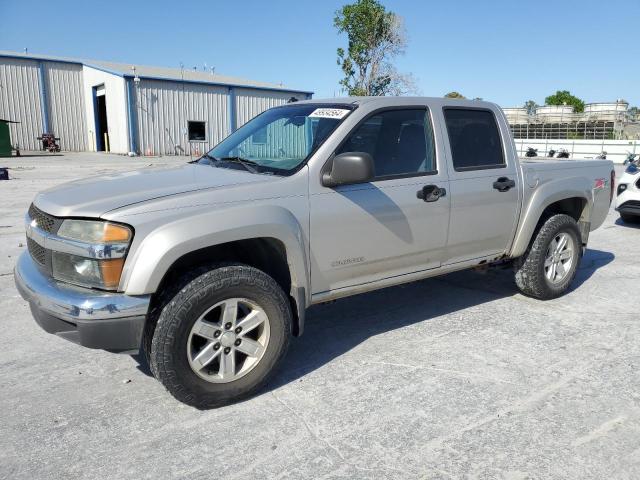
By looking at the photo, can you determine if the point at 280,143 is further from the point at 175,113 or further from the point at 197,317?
the point at 175,113

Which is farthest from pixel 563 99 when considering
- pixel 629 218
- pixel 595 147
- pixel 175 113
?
pixel 629 218

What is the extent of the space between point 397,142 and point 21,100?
32.6 metres

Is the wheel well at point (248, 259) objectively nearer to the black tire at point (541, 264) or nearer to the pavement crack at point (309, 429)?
the pavement crack at point (309, 429)

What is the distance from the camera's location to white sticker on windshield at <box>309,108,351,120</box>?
367cm

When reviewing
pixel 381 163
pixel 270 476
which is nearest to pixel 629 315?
pixel 381 163

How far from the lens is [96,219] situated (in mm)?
2791

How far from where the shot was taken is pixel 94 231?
110 inches

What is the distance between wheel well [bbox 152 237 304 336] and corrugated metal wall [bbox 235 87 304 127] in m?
29.3

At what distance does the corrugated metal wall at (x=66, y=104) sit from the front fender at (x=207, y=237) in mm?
33392

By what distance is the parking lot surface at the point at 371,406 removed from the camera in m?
2.61

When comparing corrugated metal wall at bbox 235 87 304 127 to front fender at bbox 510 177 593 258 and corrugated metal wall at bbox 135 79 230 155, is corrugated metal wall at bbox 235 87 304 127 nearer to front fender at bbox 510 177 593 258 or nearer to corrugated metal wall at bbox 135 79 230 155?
corrugated metal wall at bbox 135 79 230 155

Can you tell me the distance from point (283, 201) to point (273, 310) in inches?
26.4

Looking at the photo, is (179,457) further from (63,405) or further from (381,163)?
(381,163)

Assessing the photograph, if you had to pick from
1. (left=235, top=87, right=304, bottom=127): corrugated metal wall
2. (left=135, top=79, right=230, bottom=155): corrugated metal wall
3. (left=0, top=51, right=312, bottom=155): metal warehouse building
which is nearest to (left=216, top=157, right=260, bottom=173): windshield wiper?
(left=0, top=51, right=312, bottom=155): metal warehouse building
